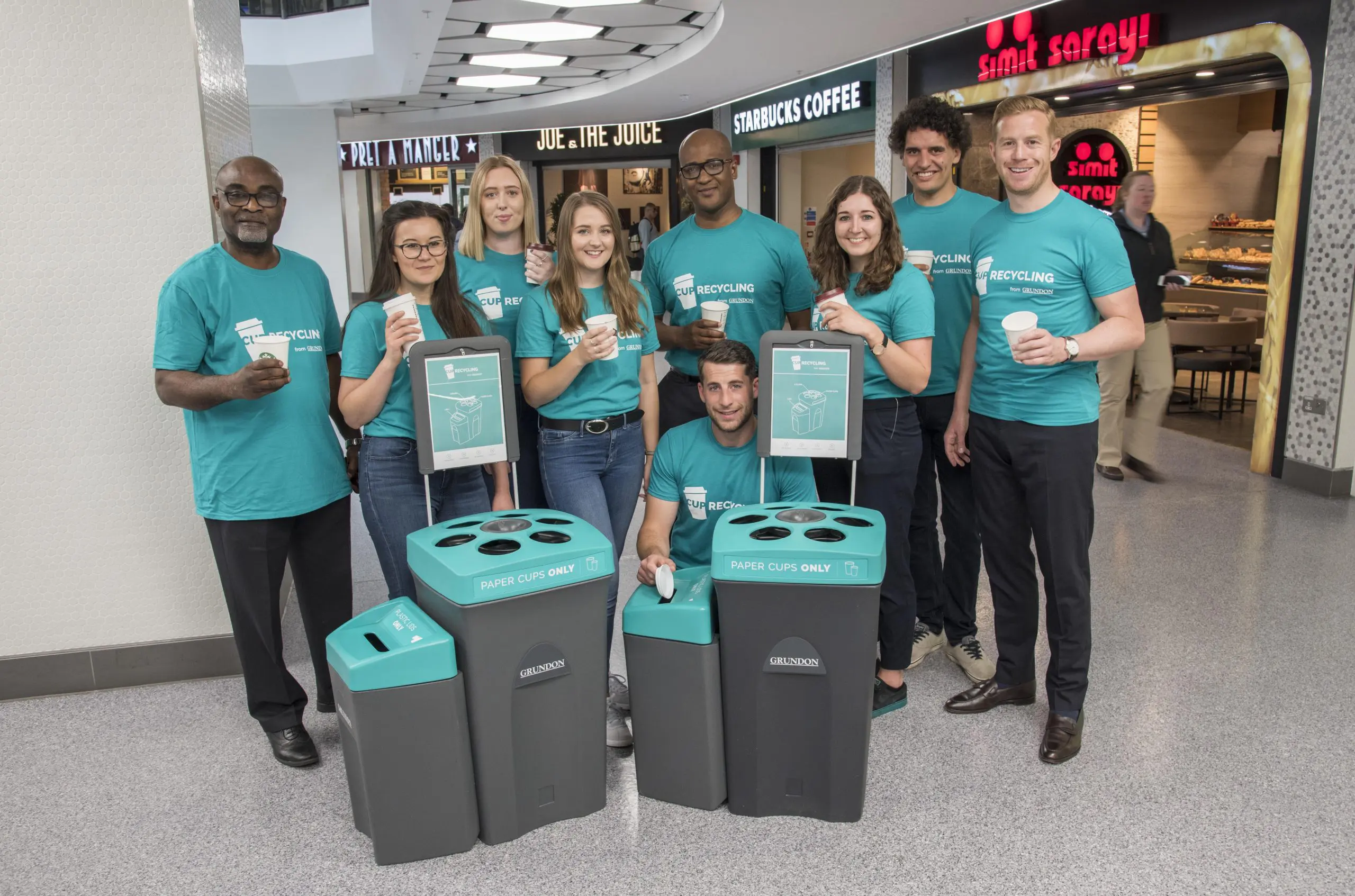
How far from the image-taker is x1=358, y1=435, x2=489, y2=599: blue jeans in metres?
2.90

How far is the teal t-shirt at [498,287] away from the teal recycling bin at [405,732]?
1.06m

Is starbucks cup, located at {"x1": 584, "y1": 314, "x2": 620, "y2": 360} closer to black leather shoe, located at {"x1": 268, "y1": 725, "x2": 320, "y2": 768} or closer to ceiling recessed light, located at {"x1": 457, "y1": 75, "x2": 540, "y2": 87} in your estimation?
black leather shoe, located at {"x1": 268, "y1": 725, "x2": 320, "y2": 768}

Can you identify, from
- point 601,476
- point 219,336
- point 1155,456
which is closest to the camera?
point 219,336

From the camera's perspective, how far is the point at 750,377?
9.66 ft

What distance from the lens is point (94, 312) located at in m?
3.39

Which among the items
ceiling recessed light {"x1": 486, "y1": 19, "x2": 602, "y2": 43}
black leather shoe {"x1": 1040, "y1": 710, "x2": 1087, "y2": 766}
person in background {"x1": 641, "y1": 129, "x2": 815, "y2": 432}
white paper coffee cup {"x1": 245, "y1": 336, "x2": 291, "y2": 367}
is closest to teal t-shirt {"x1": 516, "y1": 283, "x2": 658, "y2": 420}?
person in background {"x1": 641, "y1": 129, "x2": 815, "y2": 432}

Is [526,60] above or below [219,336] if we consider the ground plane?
above

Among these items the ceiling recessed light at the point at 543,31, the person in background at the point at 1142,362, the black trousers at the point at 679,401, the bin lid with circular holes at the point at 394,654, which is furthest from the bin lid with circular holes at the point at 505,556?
the ceiling recessed light at the point at 543,31

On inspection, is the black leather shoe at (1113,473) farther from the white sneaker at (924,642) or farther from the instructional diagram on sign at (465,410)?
the instructional diagram on sign at (465,410)

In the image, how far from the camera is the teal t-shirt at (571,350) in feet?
9.87

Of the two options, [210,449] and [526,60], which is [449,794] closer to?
[210,449]

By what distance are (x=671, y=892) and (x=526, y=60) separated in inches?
408

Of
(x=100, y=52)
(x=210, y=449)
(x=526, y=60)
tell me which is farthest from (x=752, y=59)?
(x=210, y=449)

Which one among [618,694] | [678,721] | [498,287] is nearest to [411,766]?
[678,721]
